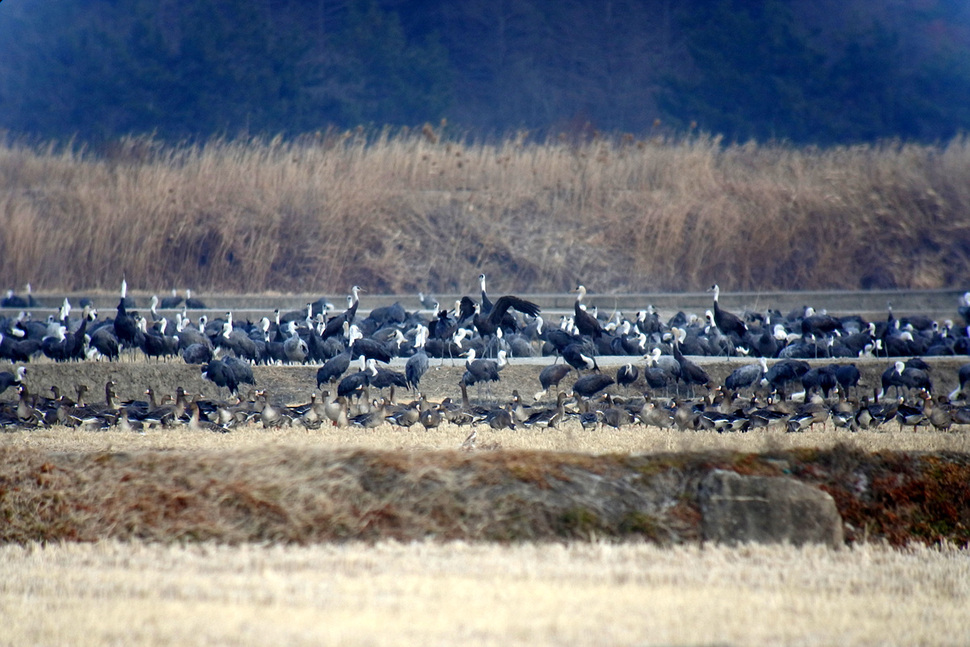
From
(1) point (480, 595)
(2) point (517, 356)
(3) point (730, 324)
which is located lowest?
(1) point (480, 595)

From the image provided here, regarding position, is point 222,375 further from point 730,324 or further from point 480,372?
point 730,324

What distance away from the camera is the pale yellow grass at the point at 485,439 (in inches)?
297

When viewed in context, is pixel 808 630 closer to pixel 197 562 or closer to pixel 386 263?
pixel 197 562

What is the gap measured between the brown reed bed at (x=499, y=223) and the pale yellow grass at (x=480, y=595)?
20265 millimetres

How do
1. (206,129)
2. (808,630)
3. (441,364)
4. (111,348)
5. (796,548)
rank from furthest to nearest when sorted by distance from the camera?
(206,129) → (111,348) → (441,364) → (796,548) → (808,630)

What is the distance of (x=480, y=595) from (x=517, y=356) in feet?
34.6

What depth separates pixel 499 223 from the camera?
89.3ft

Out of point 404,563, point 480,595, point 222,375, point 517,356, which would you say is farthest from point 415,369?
point 480,595

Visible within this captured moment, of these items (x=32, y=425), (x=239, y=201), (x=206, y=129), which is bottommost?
(x=32, y=425)

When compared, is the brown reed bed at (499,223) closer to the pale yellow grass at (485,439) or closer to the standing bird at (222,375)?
the standing bird at (222,375)

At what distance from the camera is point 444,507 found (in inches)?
223

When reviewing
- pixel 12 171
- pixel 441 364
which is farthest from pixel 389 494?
pixel 12 171

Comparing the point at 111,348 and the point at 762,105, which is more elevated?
the point at 762,105

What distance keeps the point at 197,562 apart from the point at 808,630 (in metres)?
2.50
